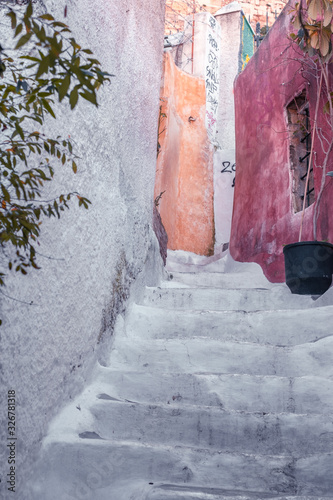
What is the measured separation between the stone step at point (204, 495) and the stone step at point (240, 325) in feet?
4.08

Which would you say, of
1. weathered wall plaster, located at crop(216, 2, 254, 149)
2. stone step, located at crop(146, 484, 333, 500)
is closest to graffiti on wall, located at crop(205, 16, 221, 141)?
weathered wall plaster, located at crop(216, 2, 254, 149)

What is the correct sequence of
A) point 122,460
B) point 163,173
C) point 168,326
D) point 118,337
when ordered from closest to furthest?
point 122,460 → point 118,337 → point 168,326 → point 163,173

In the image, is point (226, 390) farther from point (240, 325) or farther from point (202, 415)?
point (240, 325)

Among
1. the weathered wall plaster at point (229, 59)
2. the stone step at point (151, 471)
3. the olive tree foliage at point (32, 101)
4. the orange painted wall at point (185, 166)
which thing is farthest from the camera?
the weathered wall plaster at point (229, 59)

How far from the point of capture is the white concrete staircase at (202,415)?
217cm

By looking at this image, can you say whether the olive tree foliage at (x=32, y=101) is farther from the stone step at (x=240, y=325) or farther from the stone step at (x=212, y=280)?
the stone step at (x=212, y=280)

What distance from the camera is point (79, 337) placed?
2689mm

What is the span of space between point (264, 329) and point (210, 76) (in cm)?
873

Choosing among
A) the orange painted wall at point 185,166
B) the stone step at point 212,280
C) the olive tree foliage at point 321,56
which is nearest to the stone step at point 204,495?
the olive tree foliage at point 321,56

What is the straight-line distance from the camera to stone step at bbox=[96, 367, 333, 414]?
2.62 m

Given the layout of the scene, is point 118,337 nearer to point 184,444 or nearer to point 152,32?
point 184,444

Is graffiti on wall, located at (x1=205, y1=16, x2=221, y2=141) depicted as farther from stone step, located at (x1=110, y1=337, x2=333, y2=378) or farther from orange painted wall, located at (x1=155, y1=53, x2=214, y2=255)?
stone step, located at (x1=110, y1=337, x2=333, y2=378)

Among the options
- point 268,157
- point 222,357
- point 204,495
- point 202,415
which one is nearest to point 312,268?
point 222,357

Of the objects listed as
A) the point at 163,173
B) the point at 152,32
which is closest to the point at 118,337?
the point at 152,32
